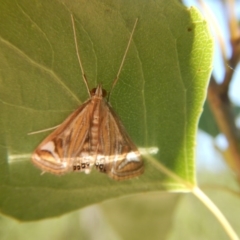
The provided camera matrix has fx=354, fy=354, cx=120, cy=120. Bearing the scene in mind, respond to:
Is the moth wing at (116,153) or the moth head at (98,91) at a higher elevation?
the moth head at (98,91)

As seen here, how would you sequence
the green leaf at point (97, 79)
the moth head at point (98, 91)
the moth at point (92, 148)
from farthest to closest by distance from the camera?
the moth at point (92, 148), the moth head at point (98, 91), the green leaf at point (97, 79)

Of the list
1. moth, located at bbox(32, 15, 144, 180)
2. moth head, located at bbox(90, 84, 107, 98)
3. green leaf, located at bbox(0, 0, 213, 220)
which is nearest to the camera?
green leaf, located at bbox(0, 0, 213, 220)

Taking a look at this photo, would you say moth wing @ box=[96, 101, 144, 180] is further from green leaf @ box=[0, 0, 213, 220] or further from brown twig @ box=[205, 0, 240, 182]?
brown twig @ box=[205, 0, 240, 182]

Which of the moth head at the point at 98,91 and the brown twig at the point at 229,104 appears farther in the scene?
the brown twig at the point at 229,104

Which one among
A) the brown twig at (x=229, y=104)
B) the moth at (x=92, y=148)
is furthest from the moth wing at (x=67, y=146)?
the brown twig at (x=229, y=104)

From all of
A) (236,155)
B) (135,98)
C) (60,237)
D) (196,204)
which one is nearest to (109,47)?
(135,98)

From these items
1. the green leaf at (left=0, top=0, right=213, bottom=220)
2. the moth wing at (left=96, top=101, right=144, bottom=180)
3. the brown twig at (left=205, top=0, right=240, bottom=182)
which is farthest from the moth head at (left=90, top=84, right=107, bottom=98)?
the brown twig at (left=205, top=0, right=240, bottom=182)

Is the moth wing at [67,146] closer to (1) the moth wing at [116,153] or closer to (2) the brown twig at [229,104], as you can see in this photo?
(1) the moth wing at [116,153]

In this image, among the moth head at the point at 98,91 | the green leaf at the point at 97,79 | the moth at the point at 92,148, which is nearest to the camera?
the green leaf at the point at 97,79
